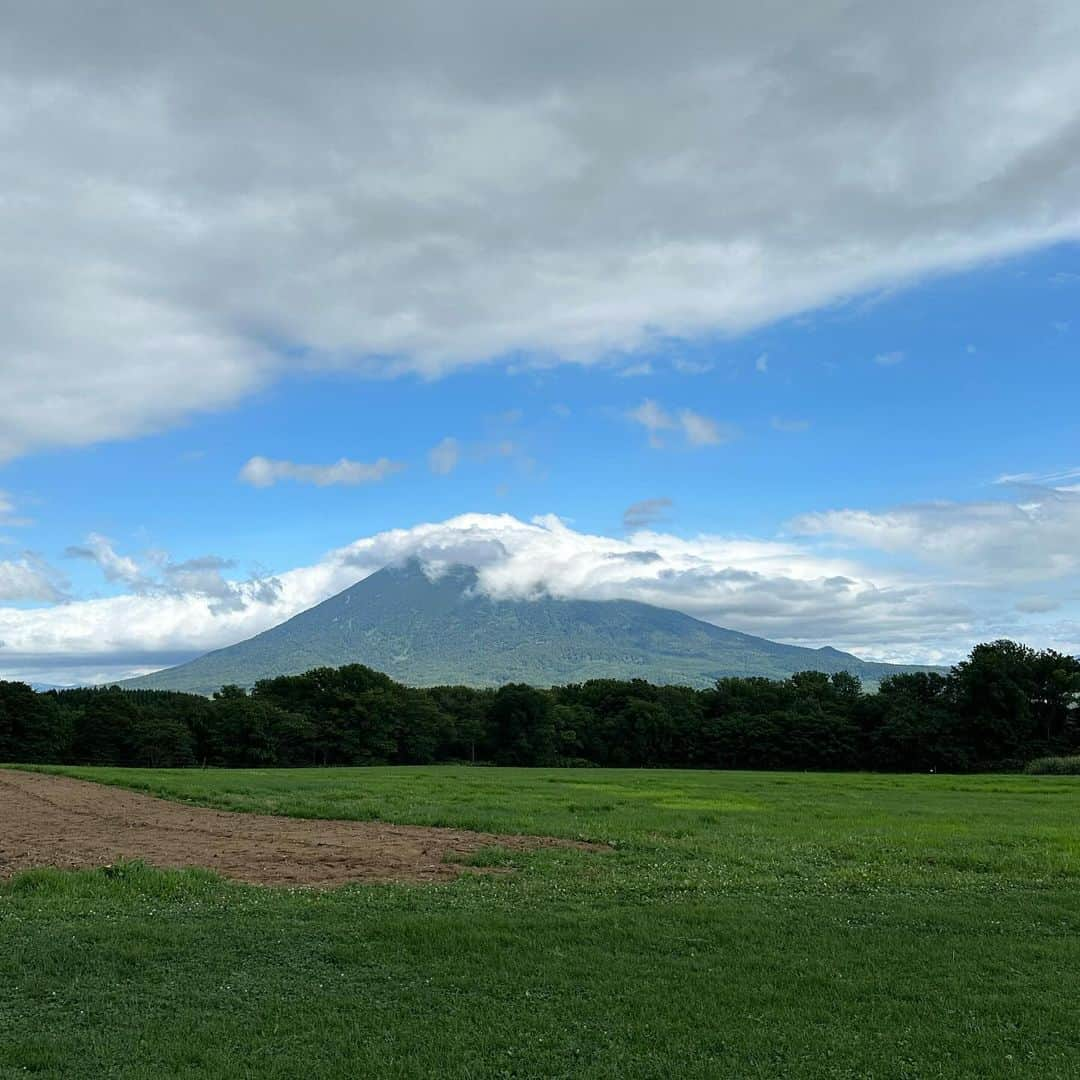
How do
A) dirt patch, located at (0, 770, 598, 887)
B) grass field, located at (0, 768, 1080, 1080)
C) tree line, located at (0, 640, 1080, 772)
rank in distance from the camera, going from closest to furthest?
grass field, located at (0, 768, 1080, 1080) → dirt patch, located at (0, 770, 598, 887) → tree line, located at (0, 640, 1080, 772)

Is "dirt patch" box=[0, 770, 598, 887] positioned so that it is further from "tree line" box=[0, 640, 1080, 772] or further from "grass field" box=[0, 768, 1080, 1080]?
"tree line" box=[0, 640, 1080, 772]

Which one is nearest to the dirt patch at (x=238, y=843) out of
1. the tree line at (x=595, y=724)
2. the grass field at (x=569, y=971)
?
the grass field at (x=569, y=971)

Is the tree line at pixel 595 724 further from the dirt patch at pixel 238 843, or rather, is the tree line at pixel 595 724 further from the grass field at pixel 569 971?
the grass field at pixel 569 971

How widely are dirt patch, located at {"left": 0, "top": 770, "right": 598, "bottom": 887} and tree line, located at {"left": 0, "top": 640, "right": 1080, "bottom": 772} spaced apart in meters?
65.5

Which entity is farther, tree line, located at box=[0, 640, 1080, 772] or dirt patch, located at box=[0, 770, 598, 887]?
tree line, located at box=[0, 640, 1080, 772]

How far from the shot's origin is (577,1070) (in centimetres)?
763

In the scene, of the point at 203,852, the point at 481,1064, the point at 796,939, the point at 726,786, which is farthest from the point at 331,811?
the point at 726,786

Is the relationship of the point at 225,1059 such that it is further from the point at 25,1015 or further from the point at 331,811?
the point at 331,811

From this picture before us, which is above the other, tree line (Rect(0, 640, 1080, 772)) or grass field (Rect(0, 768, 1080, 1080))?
grass field (Rect(0, 768, 1080, 1080))

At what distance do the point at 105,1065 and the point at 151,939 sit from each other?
3.76m

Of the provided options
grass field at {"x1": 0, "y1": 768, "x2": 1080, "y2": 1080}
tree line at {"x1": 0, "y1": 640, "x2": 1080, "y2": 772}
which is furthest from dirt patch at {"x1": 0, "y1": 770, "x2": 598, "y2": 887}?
tree line at {"x1": 0, "y1": 640, "x2": 1080, "y2": 772}

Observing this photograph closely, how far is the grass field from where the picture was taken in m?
7.93

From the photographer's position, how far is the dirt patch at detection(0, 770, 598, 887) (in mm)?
17062

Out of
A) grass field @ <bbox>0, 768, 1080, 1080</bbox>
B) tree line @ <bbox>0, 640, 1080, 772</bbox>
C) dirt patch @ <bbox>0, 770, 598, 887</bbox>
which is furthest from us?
tree line @ <bbox>0, 640, 1080, 772</bbox>
